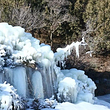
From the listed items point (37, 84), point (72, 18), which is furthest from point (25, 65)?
point (72, 18)

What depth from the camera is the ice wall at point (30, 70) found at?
18.8ft

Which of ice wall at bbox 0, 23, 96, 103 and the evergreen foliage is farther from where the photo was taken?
the evergreen foliage

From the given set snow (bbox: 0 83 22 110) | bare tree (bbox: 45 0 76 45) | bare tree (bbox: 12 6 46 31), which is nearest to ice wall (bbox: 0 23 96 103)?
snow (bbox: 0 83 22 110)

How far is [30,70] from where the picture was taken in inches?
242

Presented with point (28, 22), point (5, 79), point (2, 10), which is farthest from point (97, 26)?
point (5, 79)

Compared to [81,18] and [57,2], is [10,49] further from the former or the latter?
[81,18]

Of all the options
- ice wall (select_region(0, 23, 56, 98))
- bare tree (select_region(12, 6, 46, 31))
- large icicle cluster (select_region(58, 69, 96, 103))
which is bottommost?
large icicle cluster (select_region(58, 69, 96, 103))

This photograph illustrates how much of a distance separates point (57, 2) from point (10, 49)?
812 centimetres

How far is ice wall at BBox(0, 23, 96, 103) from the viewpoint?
5742 millimetres

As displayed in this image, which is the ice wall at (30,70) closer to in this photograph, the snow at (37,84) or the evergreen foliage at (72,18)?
the snow at (37,84)

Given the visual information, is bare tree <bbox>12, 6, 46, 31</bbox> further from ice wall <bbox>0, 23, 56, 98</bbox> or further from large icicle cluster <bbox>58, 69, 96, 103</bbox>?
large icicle cluster <bbox>58, 69, 96, 103</bbox>

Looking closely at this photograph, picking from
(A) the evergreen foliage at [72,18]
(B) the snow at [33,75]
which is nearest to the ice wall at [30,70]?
(B) the snow at [33,75]

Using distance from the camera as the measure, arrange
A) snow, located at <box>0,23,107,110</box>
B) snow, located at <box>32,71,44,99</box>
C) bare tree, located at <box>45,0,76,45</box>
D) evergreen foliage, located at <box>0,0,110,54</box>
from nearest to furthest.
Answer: snow, located at <box>0,23,107,110</box>
snow, located at <box>32,71,44,99</box>
evergreen foliage, located at <box>0,0,110,54</box>
bare tree, located at <box>45,0,76,45</box>

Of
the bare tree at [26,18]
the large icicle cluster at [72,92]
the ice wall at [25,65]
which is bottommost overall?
the large icicle cluster at [72,92]
